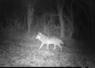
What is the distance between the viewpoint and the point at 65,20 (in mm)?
9703

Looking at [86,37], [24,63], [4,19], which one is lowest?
[24,63]

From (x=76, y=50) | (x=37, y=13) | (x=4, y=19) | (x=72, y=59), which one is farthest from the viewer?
(x=4, y=19)

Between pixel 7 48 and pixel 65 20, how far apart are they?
15.4 ft

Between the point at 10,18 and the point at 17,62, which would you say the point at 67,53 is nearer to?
the point at 17,62

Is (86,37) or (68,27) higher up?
(68,27)

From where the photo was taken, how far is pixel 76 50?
21.0ft

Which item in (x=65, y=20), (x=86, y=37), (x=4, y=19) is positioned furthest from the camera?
(x=4, y=19)

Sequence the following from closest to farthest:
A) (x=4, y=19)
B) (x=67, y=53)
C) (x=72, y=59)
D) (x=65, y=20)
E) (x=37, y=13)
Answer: (x=72, y=59)
(x=67, y=53)
(x=65, y=20)
(x=37, y=13)
(x=4, y=19)

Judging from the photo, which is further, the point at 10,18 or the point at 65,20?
the point at 10,18

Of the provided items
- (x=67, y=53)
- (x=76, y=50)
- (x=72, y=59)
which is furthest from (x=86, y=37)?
(x=72, y=59)

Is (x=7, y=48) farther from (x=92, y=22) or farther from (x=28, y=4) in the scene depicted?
(x=92, y=22)

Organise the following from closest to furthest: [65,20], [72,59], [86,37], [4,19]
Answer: [72,59]
[86,37]
[65,20]
[4,19]

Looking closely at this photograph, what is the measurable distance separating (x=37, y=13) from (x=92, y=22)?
4.46 metres

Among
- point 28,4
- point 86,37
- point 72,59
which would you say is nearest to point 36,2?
point 28,4
